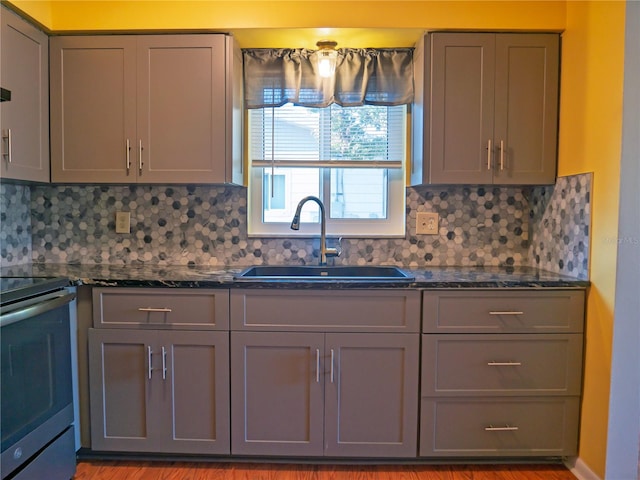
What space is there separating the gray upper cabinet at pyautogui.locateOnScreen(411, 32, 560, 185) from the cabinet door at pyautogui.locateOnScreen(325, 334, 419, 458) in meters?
0.85

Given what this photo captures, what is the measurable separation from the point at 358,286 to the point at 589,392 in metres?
1.09

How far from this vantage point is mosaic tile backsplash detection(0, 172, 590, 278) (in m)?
2.21

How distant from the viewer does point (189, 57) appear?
6.19ft

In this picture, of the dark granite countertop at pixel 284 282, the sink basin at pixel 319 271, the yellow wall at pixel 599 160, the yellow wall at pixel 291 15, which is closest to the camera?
the yellow wall at pixel 599 160

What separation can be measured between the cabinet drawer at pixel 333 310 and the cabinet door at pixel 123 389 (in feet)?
1.49

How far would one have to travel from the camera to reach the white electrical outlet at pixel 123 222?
2.21 m

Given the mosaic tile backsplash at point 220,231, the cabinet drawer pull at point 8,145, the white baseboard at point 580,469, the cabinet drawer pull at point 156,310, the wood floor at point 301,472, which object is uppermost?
the cabinet drawer pull at point 8,145

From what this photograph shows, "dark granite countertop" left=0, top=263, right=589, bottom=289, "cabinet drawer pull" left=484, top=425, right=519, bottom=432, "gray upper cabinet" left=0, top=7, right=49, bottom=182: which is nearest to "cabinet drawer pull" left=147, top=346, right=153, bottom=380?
"dark granite countertop" left=0, top=263, right=589, bottom=289

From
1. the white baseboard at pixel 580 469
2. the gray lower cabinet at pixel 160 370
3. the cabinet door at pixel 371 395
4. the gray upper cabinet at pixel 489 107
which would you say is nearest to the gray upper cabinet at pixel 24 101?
the gray lower cabinet at pixel 160 370

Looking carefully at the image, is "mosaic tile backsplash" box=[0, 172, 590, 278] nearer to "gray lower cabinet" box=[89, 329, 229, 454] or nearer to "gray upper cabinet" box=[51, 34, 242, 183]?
"gray upper cabinet" box=[51, 34, 242, 183]

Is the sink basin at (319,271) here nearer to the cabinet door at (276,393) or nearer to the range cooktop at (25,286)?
the cabinet door at (276,393)

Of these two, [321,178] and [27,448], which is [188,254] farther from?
[27,448]

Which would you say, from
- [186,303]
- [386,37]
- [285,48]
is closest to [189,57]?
[285,48]

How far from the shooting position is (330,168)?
2281 mm
